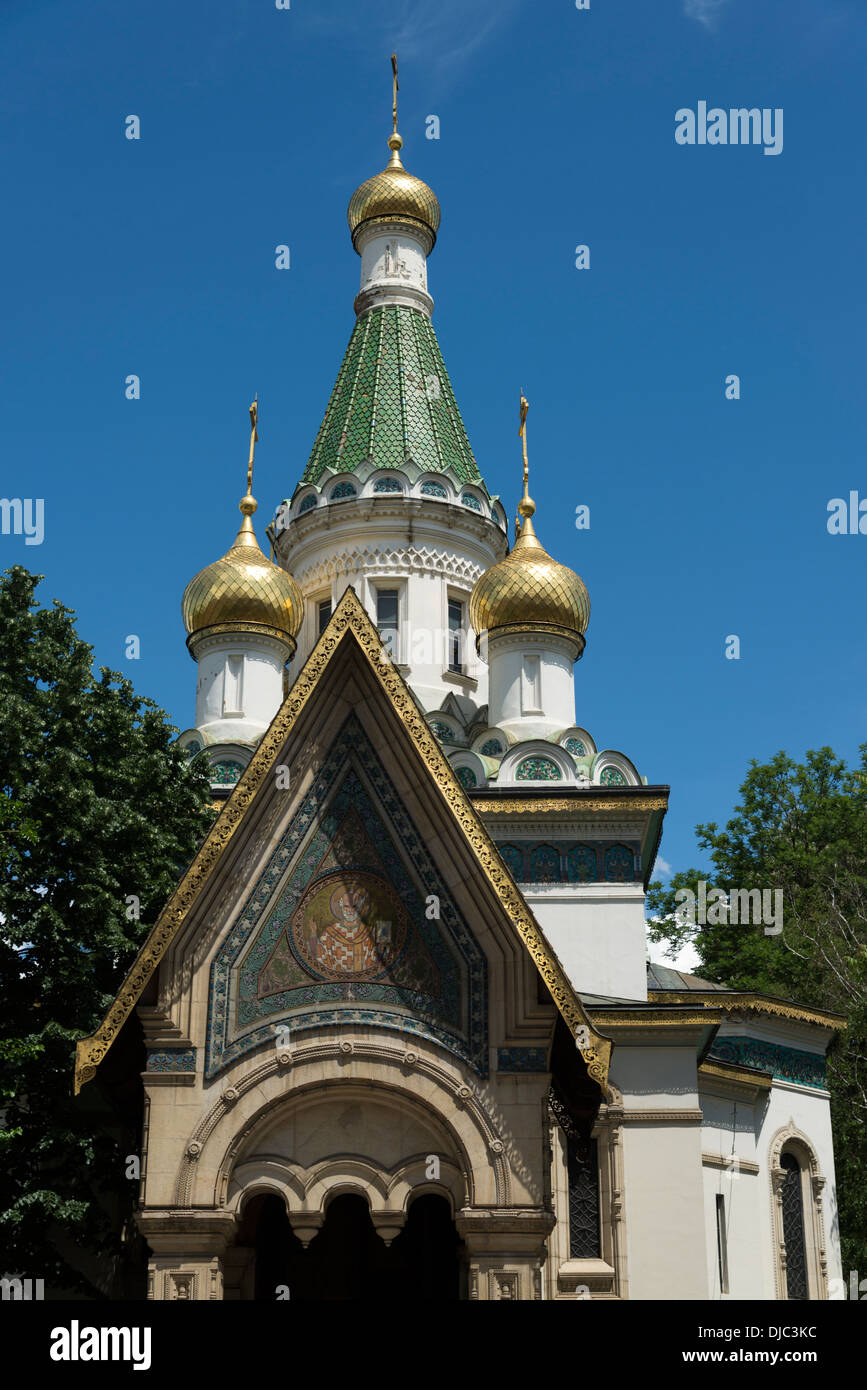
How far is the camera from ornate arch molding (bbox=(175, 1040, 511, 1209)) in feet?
39.6

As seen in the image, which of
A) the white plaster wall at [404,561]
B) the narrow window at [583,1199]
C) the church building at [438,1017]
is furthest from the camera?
the white plaster wall at [404,561]

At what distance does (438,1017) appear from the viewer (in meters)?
12.5

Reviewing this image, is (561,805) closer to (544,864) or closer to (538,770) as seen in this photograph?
(544,864)

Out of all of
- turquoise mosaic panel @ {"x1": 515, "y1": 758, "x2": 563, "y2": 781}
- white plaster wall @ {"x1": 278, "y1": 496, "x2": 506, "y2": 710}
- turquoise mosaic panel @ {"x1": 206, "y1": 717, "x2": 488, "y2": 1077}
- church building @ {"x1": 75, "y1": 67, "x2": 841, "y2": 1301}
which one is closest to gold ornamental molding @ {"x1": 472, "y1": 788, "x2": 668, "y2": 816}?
church building @ {"x1": 75, "y1": 67, "x2": 841, "y2": 1301}

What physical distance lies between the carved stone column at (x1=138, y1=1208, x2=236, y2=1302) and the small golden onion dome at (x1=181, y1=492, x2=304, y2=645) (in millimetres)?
12340

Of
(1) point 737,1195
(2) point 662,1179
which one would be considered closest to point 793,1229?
(1) point 737,1195

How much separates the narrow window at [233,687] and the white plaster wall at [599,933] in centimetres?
573

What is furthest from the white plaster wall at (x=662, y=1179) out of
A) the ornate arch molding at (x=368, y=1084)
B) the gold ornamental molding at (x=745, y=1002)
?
the ornate arch molding at (x=368, y=1084)

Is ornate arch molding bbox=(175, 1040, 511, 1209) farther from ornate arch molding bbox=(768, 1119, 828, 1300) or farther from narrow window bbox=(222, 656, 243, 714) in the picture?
narrow window bbox=(222, 656, 243, 714)

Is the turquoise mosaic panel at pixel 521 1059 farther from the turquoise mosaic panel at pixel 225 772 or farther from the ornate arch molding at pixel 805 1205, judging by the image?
the turquoise mosaic panel at pixel 225 772

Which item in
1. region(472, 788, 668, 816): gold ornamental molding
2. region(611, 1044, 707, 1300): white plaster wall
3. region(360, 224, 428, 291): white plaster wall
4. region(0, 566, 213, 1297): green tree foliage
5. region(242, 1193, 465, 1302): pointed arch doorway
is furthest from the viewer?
region(360, 224, 428, 291): white plaster wall

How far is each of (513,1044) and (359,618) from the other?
12.5 feet

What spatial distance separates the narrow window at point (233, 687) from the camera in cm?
2269

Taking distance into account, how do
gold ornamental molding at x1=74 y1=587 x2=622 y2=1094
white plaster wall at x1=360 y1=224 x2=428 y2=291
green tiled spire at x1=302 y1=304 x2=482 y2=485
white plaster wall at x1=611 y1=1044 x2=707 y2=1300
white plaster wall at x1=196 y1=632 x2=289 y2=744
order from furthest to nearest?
white plaster wall at x1=360 y1=224 x2=428 y2=291
green tiled spire at x1=302 y1=304 x2=482 y2=485
white plaster wall at x1=196 y1=632 x2=289 y2=744
white plaster wall at x1=611 y1=1044 x2=707 y2=1300
gold ornamental molding at x1=74 y1=587 x2=622 y2=1094
